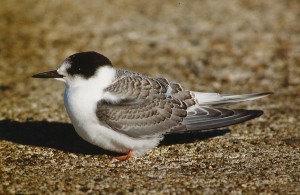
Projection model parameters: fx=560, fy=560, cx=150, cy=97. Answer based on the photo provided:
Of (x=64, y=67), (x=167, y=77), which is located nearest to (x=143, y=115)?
(x=64, y=67)

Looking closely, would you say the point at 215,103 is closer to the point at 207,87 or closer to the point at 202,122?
the point at 202,122

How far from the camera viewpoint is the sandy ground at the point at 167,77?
4207mm

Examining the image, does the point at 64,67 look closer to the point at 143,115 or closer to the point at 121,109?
the point at 121,109

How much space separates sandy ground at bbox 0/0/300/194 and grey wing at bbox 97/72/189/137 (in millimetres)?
259

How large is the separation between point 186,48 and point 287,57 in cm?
136

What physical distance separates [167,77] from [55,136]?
2.25 m

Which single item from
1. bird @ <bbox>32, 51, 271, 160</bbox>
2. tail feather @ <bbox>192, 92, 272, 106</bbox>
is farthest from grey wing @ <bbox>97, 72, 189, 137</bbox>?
tail feather @ <bbox>192, 92, 272, 106</bbox>

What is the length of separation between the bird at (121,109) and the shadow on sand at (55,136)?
287 mm

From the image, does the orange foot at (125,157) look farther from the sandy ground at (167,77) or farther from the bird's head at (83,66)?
the bird's head at (83,66)

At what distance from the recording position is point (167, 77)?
6980mm

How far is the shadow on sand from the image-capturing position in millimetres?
4848

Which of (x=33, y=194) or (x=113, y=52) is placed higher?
(x=113, y=52)

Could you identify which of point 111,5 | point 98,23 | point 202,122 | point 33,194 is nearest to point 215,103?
point 202,122

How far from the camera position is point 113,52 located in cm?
766
